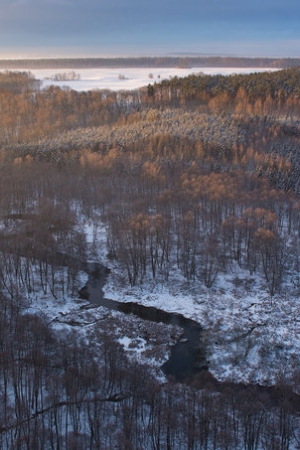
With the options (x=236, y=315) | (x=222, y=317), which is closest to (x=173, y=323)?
(x=222, y=317)

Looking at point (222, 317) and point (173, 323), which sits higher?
point (222, 317)

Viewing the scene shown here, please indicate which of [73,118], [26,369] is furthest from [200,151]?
[26,369]

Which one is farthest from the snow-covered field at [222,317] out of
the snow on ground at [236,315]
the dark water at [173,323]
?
the dark water at [173,323]

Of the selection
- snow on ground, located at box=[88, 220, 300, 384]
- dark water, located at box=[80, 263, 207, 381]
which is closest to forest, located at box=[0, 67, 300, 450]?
snow on ground, located at box=[88, 220, 300, 384]

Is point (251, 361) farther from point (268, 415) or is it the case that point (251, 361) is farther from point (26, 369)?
point (26, 369)

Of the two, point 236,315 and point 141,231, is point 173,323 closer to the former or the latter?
point 236,315

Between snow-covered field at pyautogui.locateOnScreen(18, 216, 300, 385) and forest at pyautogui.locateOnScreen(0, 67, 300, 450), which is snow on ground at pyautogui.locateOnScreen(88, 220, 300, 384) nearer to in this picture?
snow-covered field at pyautogui.locateOnScreen(18, 216, 300, 385)
